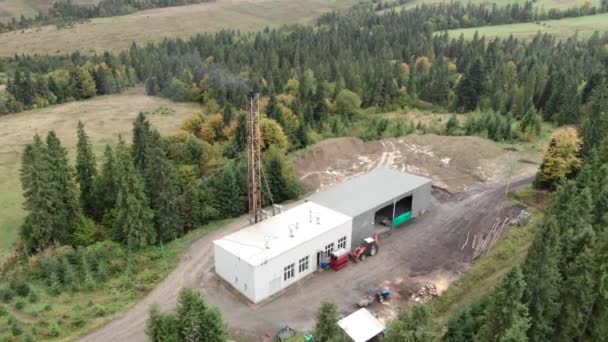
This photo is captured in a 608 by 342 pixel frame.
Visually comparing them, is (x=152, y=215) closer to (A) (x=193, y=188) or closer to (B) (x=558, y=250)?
(A) (x=193, y=188)

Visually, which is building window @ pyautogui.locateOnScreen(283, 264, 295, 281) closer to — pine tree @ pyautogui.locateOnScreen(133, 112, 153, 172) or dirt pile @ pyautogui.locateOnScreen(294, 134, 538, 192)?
dirt pile @ pyautogui.locateOnScreen(294, 134, 538, 192)

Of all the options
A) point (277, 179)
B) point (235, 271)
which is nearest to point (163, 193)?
point (235, 271)

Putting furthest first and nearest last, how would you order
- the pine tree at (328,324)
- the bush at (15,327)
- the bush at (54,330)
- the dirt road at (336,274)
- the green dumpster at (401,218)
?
the green dumpster at (401,218) → the dirt road at (336,274) → the bush at (54,330) → the bush at (15,327) → the pine tree at (328,324)

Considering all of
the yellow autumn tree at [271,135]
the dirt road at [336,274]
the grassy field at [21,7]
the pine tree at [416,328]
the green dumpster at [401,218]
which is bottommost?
the dirt road at [336,274]

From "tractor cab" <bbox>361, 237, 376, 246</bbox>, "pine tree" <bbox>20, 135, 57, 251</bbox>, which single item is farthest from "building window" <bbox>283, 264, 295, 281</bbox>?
"pine tree" <bbox>20, 135, 57, 251</bbox>

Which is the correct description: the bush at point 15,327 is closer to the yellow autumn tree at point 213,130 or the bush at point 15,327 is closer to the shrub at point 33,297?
A: the shrub at point 33,297

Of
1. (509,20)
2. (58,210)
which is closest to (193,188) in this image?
(58,210)

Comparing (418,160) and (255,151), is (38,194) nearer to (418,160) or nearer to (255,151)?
(255,151)

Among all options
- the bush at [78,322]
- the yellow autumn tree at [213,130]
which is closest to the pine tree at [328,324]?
the bush at [78,322]
